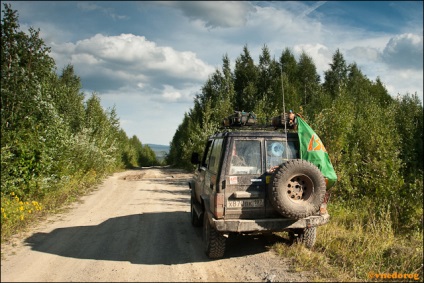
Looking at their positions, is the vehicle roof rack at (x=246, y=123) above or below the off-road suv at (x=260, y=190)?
above

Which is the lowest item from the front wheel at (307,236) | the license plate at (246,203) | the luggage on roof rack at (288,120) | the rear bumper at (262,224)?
the front wheel at (307,236)

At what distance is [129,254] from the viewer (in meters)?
5.95

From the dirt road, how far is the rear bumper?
63 centimetres

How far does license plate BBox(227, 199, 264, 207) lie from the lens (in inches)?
208

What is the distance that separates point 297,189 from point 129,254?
3.16m

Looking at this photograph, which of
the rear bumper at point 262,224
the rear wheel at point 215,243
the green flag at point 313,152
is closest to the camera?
the rear bumper at point 262,224

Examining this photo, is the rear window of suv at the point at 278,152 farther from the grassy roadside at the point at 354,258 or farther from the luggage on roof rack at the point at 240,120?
the grassy roadside at the point at 354,258

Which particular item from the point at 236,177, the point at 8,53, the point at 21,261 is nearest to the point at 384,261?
the point at 236,177

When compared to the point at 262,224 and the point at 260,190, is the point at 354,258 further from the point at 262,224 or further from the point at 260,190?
the point at 260,190

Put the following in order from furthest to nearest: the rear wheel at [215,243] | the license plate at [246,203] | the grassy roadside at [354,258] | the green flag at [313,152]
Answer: the green flag at [313,152], the rear wheel at [215,243], the license plate at [246,203], the grassy roadside at [354,258]

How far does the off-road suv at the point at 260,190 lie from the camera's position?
518 centimetres

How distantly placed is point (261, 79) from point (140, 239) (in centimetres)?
3116

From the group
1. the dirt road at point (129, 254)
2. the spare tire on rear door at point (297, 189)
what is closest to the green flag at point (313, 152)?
the spare tire on rear door at point (297, 189)

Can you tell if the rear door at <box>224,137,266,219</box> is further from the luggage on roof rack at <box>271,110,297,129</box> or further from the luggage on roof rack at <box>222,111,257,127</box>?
the luggage on roof rack at <box>222,111,257,127</box>
